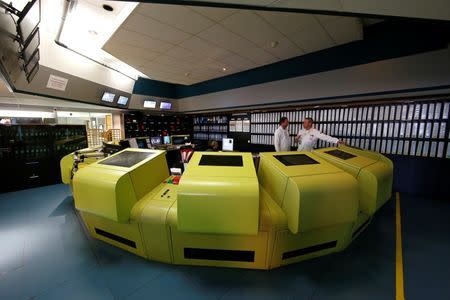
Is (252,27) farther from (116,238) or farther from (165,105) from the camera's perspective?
(165,105)

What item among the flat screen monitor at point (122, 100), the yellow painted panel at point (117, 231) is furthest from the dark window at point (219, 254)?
the flat screen monitor at point (122, 100)

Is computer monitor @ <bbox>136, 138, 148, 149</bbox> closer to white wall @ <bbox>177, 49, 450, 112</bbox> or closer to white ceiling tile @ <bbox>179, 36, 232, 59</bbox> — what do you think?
white ceiling tile @ <bbox>179, 36, 232, 59</bbox>

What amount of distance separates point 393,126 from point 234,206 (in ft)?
11.7

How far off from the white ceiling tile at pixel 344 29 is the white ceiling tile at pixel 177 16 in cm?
179

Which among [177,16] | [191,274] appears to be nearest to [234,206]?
[191,274]

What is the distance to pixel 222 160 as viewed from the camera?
69.6 inches

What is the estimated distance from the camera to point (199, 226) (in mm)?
1288

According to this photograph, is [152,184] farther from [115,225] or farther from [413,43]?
[413,43]

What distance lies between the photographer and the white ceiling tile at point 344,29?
2.46 meters

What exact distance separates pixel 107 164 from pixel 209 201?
51.3 inches

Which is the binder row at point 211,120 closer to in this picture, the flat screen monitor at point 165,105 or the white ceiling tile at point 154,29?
the flat screen monitor at point 165,105

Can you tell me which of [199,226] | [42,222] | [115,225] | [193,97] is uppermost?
[193,97]

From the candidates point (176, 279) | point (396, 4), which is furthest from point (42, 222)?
point (396, 4)

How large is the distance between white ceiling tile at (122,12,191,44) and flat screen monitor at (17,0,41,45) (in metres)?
0.88
